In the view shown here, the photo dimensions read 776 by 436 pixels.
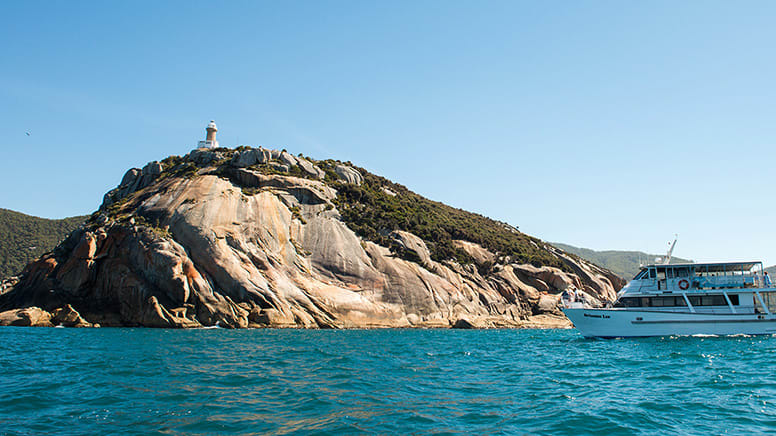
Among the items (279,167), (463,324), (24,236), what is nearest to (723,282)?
(463,324)

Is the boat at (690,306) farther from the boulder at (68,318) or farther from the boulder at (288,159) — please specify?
the boulder at (288,159)

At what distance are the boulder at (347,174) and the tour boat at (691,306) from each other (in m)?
57.1

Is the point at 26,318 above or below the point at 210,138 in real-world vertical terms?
below

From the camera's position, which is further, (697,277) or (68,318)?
(68,318)

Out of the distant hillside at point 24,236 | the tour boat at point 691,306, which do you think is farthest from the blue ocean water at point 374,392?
the distant hillside at point 24,236

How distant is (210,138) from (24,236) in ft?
218

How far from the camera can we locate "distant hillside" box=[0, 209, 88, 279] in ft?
374

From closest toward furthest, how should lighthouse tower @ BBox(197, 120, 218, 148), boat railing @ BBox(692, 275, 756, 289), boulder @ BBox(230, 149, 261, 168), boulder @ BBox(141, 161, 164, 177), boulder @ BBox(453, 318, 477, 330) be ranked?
boat railing @ BBox(692, 275, 756, 289)
boulder @ BBox(453, 318, 477, 330)
boulder @ BBox(230, 149, 261, 168)
boulder @ BBox(141, 161, 164, 177)
lighthouse tower @ BBox(197, 120, 218, 148)

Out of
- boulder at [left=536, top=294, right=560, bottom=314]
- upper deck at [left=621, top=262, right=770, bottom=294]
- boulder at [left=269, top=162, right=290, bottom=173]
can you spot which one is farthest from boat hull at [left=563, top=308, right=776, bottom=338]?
boulder at [left=269, top=162, right=290, bottom=173]

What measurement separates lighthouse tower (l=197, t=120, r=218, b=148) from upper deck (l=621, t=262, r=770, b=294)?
243 feet

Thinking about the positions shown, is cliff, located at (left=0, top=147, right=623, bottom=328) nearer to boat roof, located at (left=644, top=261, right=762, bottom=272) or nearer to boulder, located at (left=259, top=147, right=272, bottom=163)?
boulder, located at (left=259, top=147, right=272, bottom=163)

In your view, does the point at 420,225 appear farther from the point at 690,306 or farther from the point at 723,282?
the point at 723,282

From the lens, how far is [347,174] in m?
94.4

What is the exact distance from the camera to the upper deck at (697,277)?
42.3m
